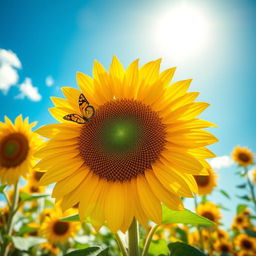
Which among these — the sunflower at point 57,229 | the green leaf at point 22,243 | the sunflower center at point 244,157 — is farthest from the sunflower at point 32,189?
the sunflower center at point 244,157

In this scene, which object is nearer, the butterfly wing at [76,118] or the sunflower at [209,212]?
the butterfly wing at [76,118]

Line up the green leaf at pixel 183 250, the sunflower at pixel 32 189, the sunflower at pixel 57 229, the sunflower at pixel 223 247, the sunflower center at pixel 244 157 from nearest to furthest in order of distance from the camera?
the green leaf at pixel 183 250
the sunflower at pixel 57 229
the sunflower at pixel 223 247
the sunflower at pixel 32 189
the sunflower center at pixel 244 157

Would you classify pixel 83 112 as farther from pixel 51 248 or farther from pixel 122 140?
pixel 51 248

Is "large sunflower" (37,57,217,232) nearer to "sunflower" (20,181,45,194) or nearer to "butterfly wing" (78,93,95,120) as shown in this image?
"butterfly wing" (78,93,95,120)

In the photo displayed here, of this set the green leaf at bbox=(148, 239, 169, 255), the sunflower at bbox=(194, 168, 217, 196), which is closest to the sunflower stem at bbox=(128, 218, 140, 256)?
the green leaf at bbox=(148, 239, 169, 255)

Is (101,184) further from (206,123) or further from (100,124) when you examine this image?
(206,123)

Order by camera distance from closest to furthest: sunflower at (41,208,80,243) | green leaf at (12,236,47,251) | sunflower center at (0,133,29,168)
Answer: green leaf at (12,236,47,251), sunflower center at (0,133,29,168), sunflower at (41,208,80,243)

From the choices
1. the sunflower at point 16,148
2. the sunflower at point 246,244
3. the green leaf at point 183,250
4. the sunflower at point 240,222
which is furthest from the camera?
the sunflower at point 240,222

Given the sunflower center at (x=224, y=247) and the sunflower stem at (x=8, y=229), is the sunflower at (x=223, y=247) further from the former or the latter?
the sunflower stem at (x=8, y=229)
